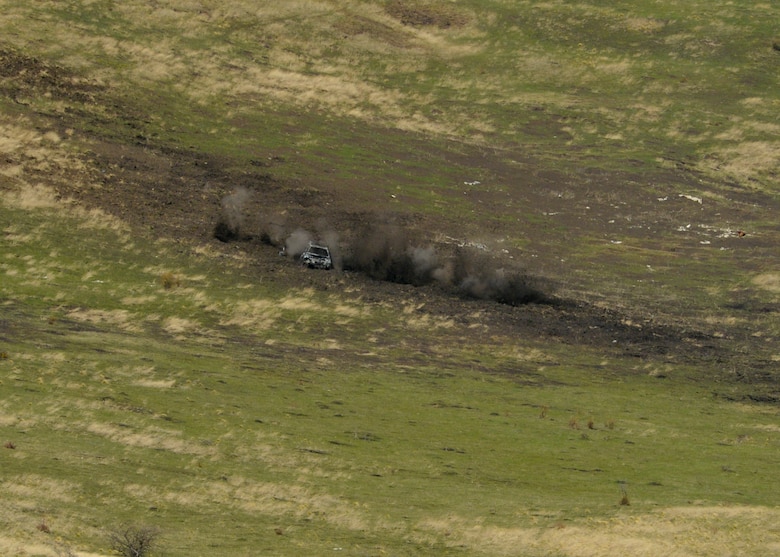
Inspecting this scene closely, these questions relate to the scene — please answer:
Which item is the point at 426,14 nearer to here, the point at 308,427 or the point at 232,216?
the point at 232,216

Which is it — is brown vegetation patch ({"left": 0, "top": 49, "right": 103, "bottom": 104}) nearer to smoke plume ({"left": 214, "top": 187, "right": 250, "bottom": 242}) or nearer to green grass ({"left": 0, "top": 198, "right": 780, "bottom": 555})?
smoke plume ({"left": 214, "top": 187, "right": 250, "bottom": 242})

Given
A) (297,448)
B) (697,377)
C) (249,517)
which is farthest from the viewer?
(697,377)

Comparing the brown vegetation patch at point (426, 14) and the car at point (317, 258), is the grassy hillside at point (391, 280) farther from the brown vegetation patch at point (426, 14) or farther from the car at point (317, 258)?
the car at point (317, 258)

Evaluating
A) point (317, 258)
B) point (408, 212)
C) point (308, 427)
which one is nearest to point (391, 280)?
point (317, 258)

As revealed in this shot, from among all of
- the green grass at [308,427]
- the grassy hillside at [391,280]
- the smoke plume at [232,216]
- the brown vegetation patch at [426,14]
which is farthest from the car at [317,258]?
the brown vegetation patch at [426,14]

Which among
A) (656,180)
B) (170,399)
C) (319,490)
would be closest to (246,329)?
(170,399)

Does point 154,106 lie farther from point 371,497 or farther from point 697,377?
point 371,497
